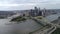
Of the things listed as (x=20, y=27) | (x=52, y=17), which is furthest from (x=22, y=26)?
(x=52, y=17)

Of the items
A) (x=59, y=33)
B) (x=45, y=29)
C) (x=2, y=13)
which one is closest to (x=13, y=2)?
(x=2, y=13)

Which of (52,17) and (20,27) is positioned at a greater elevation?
(52,17)

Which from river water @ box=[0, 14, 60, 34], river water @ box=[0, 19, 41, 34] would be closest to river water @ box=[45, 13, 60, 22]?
river water @ box=[0, 14, 60, 34]

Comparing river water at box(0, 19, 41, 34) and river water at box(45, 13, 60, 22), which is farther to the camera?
river water at box(45, 13, 60, 22)

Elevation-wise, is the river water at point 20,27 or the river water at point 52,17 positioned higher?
the river water at point 52,17

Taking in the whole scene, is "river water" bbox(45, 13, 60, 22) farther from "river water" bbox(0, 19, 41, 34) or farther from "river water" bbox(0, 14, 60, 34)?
"river water" bbox(0, 19, 41, 34)

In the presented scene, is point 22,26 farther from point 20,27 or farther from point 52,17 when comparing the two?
point 52,17

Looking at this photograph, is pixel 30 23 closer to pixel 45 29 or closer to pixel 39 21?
pixel 39 21

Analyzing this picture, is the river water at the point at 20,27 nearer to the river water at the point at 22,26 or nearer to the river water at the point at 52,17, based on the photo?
the river water at the point at 22,26

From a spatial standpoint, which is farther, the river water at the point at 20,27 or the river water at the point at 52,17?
the river water at the point at 52,17

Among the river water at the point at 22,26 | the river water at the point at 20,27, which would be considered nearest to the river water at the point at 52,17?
the river water at the point at 22,26

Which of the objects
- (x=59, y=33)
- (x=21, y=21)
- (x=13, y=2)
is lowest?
(x=59, y=33)
